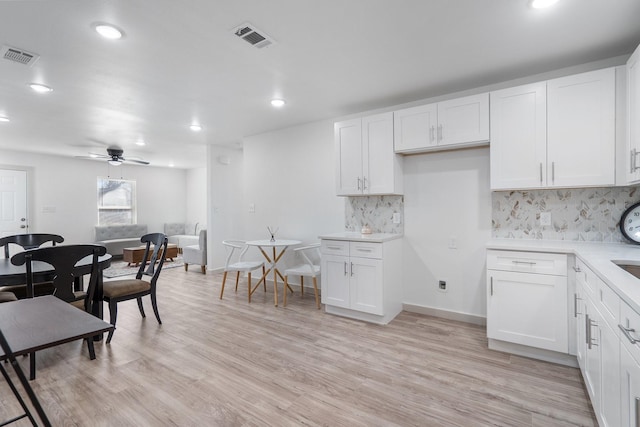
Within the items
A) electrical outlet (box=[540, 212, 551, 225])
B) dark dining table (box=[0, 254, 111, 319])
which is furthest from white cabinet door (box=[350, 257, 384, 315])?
dark dining table (box=[0, 254, 111, 319])

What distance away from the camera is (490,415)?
6.20ft

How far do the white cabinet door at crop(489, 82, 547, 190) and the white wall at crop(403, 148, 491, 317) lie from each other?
374 millimetres

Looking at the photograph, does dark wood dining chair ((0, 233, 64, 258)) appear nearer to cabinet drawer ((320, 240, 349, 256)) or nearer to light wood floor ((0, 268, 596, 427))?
light wood floor ((0, 268, 596, 427))

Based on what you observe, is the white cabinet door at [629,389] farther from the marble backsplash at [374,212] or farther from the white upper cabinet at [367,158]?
the marble backsplash at [374,212]

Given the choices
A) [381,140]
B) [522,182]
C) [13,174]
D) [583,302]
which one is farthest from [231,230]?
[583,302]

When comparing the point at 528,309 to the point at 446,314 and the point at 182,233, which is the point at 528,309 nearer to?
the point at 446,314

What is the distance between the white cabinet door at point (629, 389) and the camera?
1.13m

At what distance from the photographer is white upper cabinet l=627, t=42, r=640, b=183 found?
2.11 meters

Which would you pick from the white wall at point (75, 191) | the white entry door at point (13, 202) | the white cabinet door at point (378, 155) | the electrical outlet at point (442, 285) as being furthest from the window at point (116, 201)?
the electrical outlet at point (442, 285)

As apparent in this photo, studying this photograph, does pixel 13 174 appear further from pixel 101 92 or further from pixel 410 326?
pixel 410 326

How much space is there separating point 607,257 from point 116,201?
943 cm

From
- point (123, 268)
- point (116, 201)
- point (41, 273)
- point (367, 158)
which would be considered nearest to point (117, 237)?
point (116, 201)

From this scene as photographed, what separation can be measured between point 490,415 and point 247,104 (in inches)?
143

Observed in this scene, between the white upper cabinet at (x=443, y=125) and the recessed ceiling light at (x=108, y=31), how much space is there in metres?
2.55
